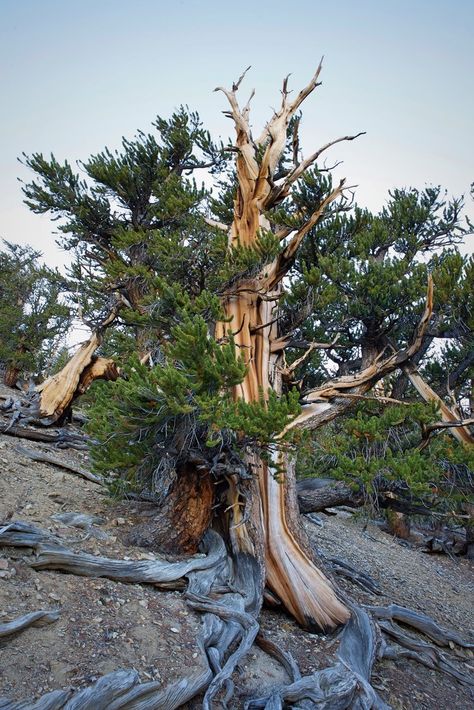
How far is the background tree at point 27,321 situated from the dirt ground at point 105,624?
6.64 m

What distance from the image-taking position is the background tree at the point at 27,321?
44.0 feet

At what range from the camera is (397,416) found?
4.82m

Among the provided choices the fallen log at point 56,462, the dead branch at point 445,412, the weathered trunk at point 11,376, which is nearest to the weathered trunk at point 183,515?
the fallen log at point 56,462

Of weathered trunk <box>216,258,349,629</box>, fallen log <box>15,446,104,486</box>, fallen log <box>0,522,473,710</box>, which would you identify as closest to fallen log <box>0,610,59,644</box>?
fallen log <box>0,522,473,710</box>

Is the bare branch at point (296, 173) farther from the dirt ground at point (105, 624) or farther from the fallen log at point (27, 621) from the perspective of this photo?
the fallen log at point (27, 621)

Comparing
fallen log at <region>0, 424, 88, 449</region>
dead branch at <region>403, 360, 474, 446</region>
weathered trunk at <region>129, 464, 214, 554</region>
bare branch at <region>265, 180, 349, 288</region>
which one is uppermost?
bare branch at <region>265, 180, 349, 288</region>

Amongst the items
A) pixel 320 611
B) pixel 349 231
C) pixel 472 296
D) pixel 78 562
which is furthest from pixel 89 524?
pixel 349 231

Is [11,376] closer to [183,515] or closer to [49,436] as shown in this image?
[49,436]

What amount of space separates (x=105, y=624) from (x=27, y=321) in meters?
13.1

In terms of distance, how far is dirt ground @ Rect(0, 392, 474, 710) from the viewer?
8.91 ft

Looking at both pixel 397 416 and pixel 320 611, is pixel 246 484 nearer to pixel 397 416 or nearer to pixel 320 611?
pixel 320 611

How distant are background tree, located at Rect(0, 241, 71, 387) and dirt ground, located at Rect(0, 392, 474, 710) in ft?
21.8

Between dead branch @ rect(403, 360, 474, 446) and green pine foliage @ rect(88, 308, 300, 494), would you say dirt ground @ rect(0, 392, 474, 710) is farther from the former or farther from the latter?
dead branch @ rect(403, 360, 474, 446)

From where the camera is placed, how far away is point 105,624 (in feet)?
10.5
